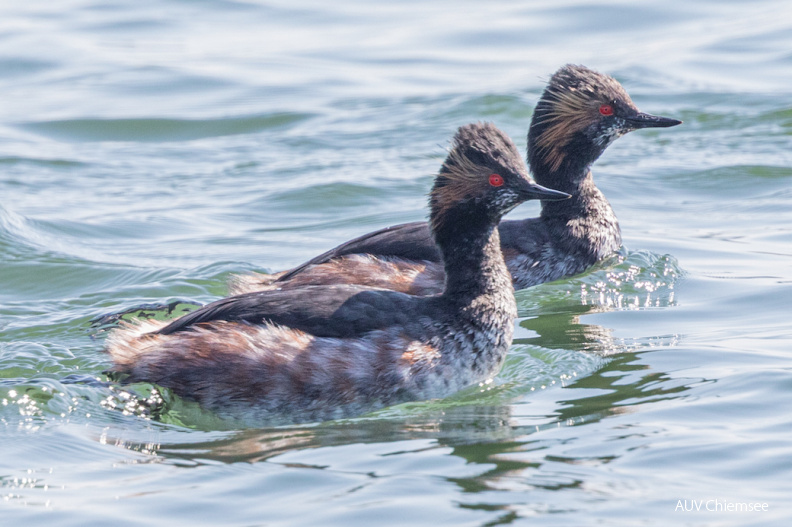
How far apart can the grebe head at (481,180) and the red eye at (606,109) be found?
97.1 inches

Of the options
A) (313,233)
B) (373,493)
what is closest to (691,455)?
(373,493)

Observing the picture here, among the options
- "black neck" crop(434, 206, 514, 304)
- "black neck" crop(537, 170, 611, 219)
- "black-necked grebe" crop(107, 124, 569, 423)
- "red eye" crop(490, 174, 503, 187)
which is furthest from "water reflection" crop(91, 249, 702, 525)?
"black neck" crop(537, 170, 611, 219)

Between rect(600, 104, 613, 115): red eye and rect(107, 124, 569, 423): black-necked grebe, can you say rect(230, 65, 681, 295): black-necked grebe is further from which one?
rect(107, 124, 569, 423): black-necked grebe

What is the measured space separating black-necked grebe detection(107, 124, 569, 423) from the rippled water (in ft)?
0.54

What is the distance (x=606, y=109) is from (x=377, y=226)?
8.91 ft

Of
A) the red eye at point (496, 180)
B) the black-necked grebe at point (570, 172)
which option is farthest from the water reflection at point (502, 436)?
the black-necked grebe at point (570, 172)

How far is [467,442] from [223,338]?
146cm

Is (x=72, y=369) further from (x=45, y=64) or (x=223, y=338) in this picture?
(x=45, y=64)

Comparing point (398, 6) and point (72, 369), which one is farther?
point (398, 6)

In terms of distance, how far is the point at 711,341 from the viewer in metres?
7.67

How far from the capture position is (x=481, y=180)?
23.0 ft

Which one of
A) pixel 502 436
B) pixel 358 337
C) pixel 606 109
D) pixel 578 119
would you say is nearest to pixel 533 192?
pixel 358 337

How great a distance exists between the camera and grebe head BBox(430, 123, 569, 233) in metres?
7.03

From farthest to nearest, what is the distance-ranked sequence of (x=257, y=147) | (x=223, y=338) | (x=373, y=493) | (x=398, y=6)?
(x=398, y=6), (x=257, y=147), (x=223, y=338), (x=373, y=493)
